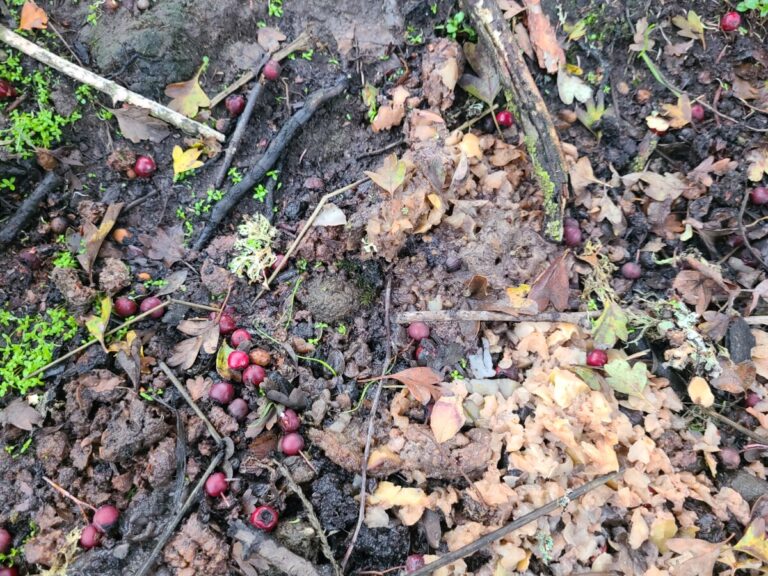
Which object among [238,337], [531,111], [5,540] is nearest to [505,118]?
[531,111]

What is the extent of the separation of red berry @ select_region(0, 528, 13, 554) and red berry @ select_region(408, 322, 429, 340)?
2.36 m

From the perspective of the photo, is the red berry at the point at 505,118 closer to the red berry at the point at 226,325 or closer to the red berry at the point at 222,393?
the red berry at the point at 226,325

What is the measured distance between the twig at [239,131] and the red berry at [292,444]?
5.45ft

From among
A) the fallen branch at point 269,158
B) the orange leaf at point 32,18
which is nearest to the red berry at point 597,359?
the fallen branch at point 269,158

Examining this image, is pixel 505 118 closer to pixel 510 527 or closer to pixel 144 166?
pixel 144 166

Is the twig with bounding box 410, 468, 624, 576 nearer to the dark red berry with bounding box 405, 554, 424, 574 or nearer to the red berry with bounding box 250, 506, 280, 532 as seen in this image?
the dark red berry with bounding box 405, 554, 424, 574

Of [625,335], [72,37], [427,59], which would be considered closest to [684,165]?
[625,335]

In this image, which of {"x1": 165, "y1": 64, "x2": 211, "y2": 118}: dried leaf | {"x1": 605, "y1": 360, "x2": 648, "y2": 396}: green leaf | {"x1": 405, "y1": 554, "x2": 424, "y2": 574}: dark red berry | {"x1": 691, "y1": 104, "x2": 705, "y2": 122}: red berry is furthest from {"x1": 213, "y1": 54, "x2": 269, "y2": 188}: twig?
{"x1": 691, "y1": 104, "x2": 705, "y2": 122}: red berry

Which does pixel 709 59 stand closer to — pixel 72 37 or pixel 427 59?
pixel 427 59

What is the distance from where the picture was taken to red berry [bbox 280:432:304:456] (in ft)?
9.46

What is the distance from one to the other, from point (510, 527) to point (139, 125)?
322cm

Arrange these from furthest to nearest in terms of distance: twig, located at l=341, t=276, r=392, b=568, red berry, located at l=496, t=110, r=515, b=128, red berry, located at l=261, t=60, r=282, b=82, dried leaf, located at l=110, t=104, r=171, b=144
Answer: red berry, located at l=496, t=110, r=515, b=128 → red berry, located at l=261, t=60, r=282, b=82 → dried leaf, located at l=110, t=104, r=171, b=144 → twig, located at l=341, t=276, r=392, b=568

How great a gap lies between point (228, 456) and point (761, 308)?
133 inches

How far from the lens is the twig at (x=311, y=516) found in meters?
2.70
